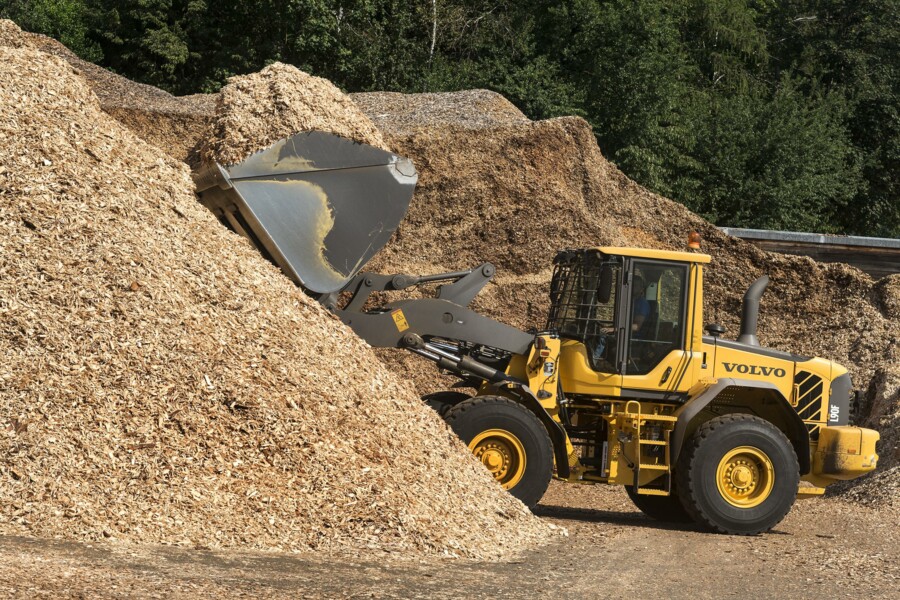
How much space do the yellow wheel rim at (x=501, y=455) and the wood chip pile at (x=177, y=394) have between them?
2.21 feet

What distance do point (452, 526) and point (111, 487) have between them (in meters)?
2.18

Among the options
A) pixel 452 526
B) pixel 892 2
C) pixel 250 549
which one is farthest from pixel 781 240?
pixel 892 2

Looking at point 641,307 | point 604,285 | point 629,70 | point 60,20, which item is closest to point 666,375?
point 641,307

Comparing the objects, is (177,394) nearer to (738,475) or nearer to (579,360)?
(579,360)

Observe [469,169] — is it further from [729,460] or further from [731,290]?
[729,460]

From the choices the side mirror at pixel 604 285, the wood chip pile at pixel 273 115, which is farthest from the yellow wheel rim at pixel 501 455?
the wood chip pile at pixel 273 115

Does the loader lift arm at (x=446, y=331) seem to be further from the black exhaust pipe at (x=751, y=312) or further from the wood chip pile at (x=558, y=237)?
the wood chip pile at (x=558, y=237)

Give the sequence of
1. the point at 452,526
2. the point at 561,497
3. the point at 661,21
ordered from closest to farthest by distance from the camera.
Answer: the point at 452,526 < the point at 561,497 < the point at 661,21

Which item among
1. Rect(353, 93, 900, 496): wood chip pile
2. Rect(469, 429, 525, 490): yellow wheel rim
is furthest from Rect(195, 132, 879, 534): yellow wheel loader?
Rect(353, 93, 900, 496): wood chip pile

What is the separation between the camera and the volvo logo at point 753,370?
32.7 feet

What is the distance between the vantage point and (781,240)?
17.0 meters

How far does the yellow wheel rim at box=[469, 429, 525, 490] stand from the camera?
9258mm

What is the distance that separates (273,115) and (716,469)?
467cm

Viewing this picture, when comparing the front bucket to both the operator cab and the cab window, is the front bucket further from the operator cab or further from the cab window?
the cab window
